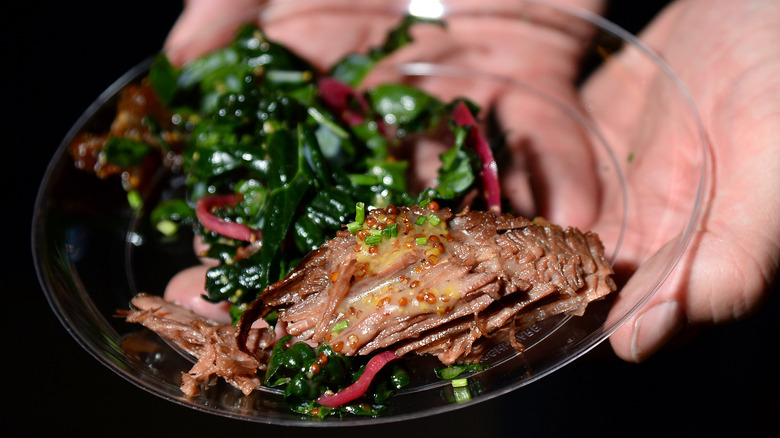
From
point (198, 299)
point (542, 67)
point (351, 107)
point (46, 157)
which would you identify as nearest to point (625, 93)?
point (542, 67)

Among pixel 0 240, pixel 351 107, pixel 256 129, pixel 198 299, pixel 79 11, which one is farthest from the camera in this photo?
pixel 79 11

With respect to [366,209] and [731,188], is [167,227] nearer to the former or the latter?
[366,209]

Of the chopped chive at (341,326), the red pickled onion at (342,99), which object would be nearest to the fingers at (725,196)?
the chopped chive at (341,326)

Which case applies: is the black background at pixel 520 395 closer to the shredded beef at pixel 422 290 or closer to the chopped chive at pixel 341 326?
the shredded beef at pixel 422 290

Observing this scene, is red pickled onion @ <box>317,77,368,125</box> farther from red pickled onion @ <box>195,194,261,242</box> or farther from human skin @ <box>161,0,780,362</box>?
red pickled onion @ <box>195,194,261,242</box>

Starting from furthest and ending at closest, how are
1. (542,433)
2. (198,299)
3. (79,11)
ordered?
(79,11)
(542,433)
(198,299)

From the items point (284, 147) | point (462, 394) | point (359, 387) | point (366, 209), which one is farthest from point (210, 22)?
point (462, 394)

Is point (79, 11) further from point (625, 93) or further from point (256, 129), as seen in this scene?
point (625, 93)
